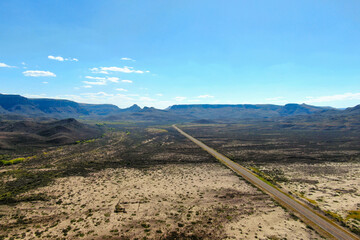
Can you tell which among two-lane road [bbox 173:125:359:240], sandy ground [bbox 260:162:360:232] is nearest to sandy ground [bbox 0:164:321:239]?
two-lane road [bbox 173:125:359:240]

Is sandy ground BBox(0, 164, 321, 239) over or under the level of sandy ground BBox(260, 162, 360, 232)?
under

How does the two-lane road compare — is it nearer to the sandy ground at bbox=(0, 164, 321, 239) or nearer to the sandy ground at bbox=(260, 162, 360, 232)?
the sandy ground at bbox=(0, 164, 321, 239)

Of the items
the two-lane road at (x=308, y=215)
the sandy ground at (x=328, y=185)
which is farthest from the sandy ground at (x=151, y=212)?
the sandy ground at (x=328, y=185)

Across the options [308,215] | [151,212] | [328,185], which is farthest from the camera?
[328,185]

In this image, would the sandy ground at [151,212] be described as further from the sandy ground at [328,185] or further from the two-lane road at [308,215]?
the sandy ground at [328,185]

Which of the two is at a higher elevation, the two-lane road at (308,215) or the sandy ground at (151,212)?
the two-lane road at (308,215)

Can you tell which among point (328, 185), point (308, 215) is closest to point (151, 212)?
point (308, 215)

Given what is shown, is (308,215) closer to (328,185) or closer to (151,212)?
(328,185)
